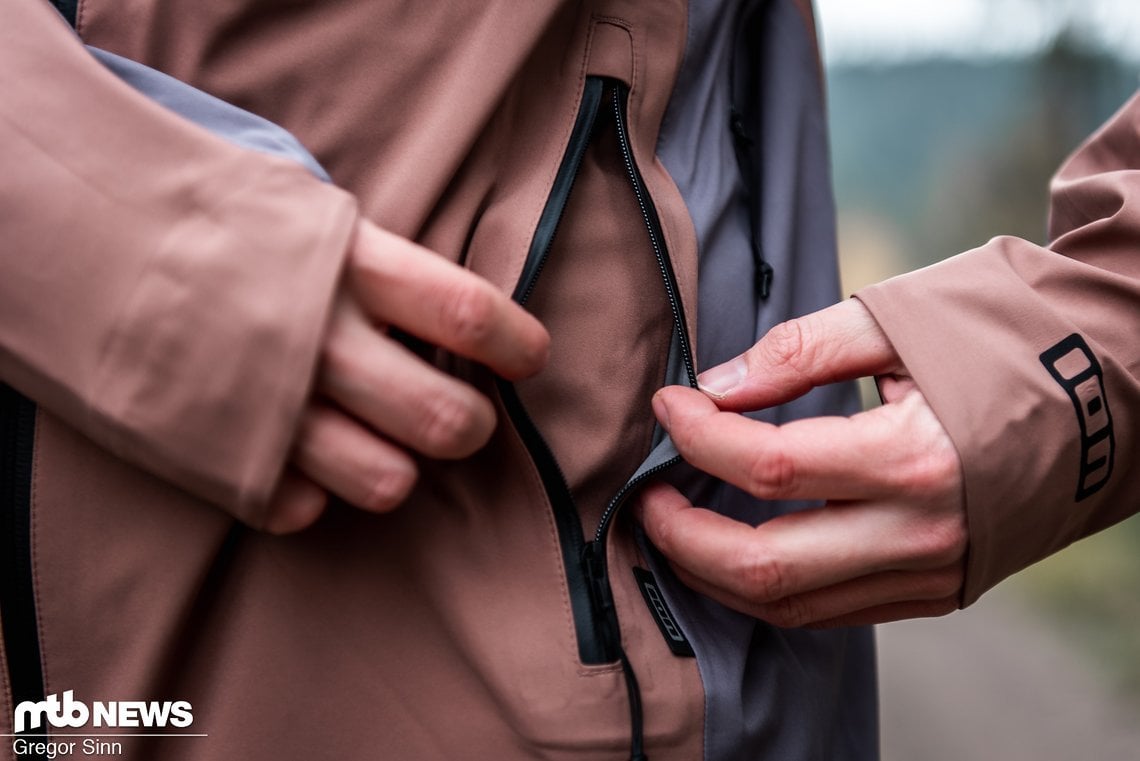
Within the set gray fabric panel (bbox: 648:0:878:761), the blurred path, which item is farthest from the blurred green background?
gray fabric panel (bbox: 648:0:878:761)

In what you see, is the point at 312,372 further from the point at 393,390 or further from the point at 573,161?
the point at 573,161

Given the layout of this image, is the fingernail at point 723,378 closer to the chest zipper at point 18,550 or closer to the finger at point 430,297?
the finger at point 430,297

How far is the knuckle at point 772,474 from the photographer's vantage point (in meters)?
0.72

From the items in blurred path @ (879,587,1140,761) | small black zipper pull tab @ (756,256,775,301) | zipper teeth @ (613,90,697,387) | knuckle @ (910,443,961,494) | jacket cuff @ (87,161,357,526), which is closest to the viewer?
jacket cuff @ (87,161,357,526)

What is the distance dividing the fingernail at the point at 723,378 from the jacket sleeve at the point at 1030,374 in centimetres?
12

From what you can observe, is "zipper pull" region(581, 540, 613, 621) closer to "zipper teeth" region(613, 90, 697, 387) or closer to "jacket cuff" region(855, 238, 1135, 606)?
"zipper teeth" region(613, 90, 697, 387)

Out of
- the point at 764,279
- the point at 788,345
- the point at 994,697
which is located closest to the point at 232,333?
the point at 788,345

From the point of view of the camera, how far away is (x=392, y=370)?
24.4 inches

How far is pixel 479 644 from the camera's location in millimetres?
756

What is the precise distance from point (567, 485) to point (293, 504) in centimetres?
24

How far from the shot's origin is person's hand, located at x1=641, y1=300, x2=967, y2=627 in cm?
73

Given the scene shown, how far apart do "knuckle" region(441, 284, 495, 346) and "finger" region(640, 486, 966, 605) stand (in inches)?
11.0

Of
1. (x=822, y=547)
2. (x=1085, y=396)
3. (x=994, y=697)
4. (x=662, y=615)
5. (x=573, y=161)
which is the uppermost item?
(x=573, y=161)

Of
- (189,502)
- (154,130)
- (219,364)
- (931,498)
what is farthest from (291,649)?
(931,498)
